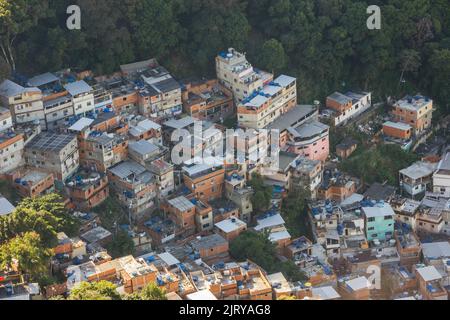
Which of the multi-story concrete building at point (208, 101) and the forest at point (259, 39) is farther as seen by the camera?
the multi-story concrete building at point (208, 101)

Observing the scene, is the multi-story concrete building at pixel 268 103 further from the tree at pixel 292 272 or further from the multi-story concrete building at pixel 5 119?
the multi-story concrete building at pixel 5 119

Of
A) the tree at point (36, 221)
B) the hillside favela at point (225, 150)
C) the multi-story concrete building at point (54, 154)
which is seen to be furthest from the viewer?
the multi-story concrete building at point (54, 154)

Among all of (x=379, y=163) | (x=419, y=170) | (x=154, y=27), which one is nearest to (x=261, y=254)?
(x=379, y=163)

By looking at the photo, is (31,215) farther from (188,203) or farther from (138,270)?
(188,203)

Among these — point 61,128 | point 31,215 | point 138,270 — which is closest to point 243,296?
point 138,270

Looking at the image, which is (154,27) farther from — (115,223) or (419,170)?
(419,170)

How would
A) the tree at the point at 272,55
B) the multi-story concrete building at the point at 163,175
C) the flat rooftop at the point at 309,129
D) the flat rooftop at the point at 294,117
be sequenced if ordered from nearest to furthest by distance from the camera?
the multi-story concrete building at the point at 163,175
the flat rooftop at the point at 309,129
the flat rooftop at the point at 294,117
the tree at the point at 272,55

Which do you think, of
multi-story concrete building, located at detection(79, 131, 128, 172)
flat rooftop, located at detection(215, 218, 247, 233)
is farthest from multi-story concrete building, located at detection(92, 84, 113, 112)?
flat rooftop, located at detection(215, 218, 247, 233)

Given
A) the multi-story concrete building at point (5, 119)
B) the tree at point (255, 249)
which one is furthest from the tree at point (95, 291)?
the multi-story concrete building at point (5, 119)
